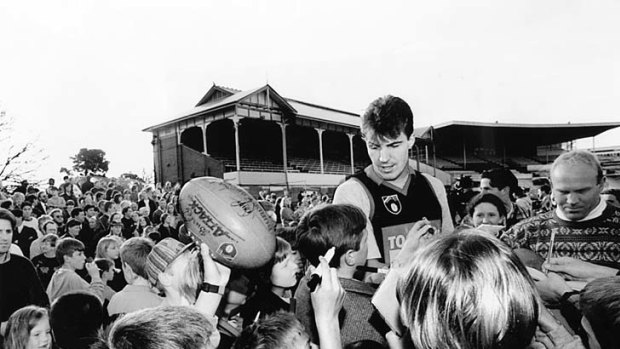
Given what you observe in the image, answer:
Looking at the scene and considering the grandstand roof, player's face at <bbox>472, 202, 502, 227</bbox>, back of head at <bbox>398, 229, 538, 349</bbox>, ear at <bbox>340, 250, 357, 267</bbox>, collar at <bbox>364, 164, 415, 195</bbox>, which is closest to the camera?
back of head at <bbox>398, 229, 538, 349</bbox>

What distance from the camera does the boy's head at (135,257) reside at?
396cm

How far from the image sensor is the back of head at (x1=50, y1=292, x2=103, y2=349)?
2.97 meters

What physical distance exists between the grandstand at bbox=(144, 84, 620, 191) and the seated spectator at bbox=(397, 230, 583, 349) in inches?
831

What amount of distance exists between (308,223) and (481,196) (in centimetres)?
304

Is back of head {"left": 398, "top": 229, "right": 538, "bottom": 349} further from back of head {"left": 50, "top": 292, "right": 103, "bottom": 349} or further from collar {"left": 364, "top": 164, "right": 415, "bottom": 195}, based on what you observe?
back of head {"left": 50, "top": 292, "right": 103, "bottom": 349}

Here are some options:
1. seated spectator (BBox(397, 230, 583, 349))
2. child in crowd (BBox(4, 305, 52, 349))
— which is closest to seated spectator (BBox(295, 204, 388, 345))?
seated spectator (BBox(397, 230, 583, 349))

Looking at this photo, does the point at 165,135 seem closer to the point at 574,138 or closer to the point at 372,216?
the point at 372,216

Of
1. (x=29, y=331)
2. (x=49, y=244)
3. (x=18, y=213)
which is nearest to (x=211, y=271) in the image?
(x=29, y=331)

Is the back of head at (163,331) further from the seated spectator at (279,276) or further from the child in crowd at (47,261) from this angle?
the child in crowd at (47,261)

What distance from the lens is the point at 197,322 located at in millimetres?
1723

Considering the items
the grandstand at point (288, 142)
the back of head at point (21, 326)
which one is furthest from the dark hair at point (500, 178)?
the grandstand at point (288, 142)

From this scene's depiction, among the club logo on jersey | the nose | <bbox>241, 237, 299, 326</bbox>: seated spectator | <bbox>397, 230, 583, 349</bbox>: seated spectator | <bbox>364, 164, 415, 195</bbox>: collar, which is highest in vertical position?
the nose

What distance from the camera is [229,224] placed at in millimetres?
2340

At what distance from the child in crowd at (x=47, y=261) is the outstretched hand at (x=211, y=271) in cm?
484
